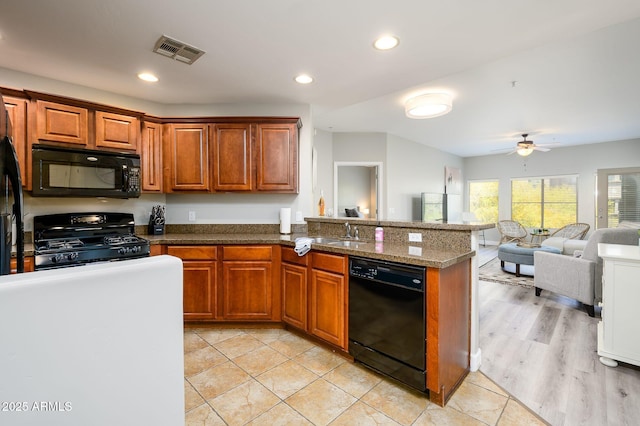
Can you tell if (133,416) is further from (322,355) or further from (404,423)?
(322,355)

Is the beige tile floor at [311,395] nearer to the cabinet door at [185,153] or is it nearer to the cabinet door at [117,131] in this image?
the cabinet door at [185,153]

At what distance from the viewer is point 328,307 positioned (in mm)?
2525

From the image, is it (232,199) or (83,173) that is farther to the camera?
(232,199)

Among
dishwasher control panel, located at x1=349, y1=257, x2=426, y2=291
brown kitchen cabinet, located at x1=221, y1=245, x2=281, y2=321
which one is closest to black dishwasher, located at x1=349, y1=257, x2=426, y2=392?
dishwasher control panel, located at x1=349, y1=257, x2=426, y2=291

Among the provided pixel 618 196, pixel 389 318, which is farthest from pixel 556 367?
pixel 618 196

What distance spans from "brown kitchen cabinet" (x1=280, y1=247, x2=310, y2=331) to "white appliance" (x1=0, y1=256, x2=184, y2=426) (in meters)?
2.02

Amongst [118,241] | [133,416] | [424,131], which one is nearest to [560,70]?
[424,131]

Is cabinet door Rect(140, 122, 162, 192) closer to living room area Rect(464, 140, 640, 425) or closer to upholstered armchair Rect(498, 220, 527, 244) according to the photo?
living room area Rect(464, 140, 640, 425)

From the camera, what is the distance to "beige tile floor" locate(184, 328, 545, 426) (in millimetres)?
1778

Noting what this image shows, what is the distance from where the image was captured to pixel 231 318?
9.82ft

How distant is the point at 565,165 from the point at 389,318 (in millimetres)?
7932

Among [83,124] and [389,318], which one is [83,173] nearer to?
[83,124]

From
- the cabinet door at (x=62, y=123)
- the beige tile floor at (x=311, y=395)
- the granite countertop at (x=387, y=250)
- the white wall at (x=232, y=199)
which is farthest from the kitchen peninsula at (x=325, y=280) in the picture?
the cabinet door at (x=62, y=123)

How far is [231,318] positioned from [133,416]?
248 centimetres
